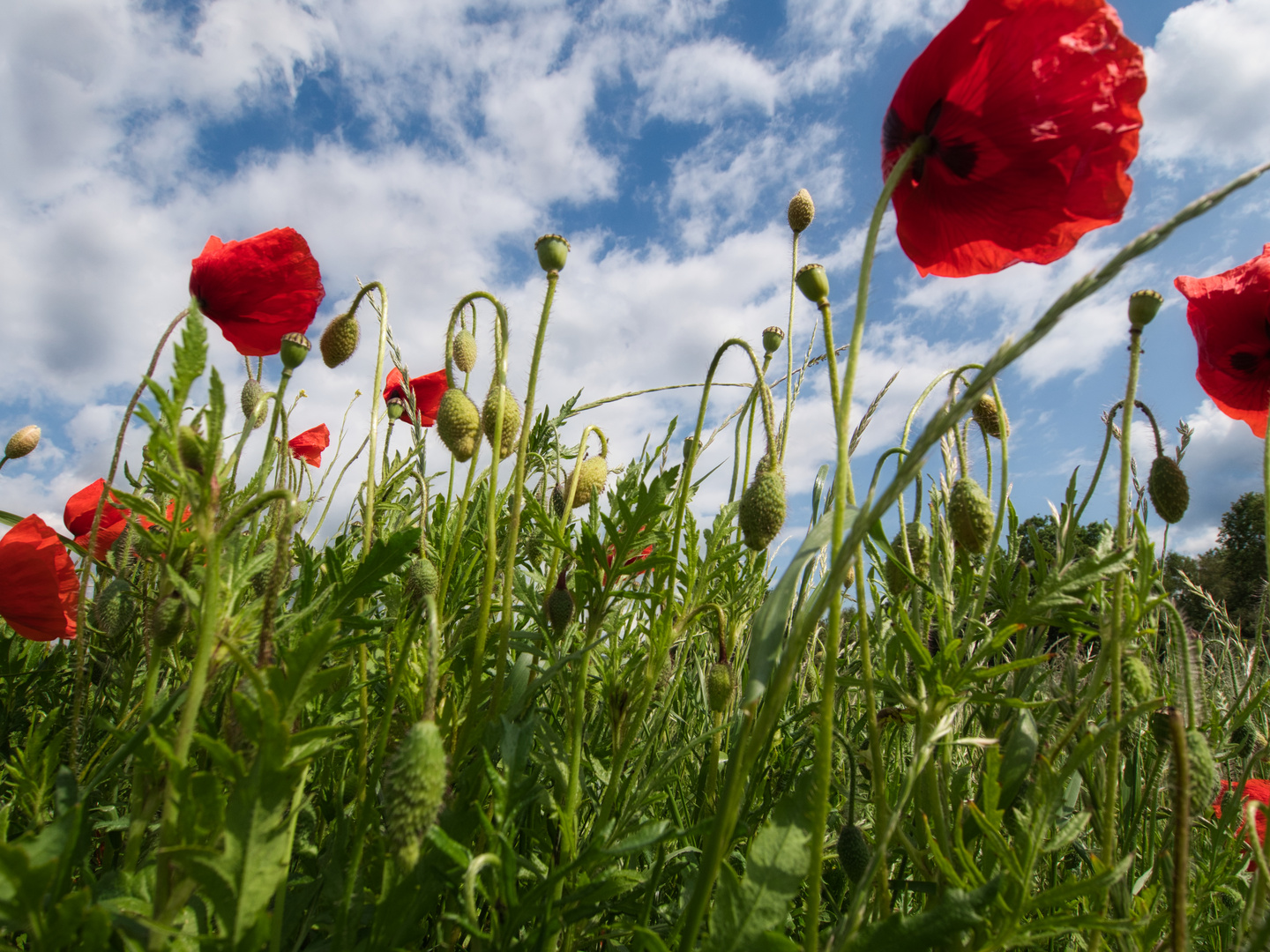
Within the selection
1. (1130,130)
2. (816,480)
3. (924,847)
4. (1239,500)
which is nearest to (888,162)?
(1130,130)

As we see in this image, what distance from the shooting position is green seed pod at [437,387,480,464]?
3.72 ft

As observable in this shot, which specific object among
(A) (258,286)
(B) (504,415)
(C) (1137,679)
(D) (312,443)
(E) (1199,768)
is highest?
(D) (312,443)

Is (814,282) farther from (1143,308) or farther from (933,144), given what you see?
(1143,308)

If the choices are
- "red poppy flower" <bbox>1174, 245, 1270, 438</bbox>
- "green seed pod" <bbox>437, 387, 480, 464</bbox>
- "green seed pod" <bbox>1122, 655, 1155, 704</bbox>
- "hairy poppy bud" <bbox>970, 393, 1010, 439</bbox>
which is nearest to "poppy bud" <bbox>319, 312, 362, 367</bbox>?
"green seed pod" <bbox>437, 387, 480, 464</bbox>

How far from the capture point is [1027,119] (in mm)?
915

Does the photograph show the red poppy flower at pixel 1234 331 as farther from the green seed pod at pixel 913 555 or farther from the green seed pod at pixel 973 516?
the green seed pod at pixel 973 516

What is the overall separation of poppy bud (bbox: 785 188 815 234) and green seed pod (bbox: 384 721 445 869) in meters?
1.44

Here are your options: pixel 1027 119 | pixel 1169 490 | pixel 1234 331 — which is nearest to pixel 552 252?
pixel 1027 119

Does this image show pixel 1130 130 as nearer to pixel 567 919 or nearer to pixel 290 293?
pixel 567 919

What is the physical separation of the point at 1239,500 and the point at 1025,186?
27.1 metres

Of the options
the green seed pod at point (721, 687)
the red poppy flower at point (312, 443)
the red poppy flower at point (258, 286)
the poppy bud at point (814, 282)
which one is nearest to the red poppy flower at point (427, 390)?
the red poppy flower at point (312, 443)

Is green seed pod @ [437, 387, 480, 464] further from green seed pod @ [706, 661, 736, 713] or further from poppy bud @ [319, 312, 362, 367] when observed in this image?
green seed pod @ [706, 661, 736, 713]

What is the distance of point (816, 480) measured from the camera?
140 cm

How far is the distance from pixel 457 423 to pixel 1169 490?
4.39ft
